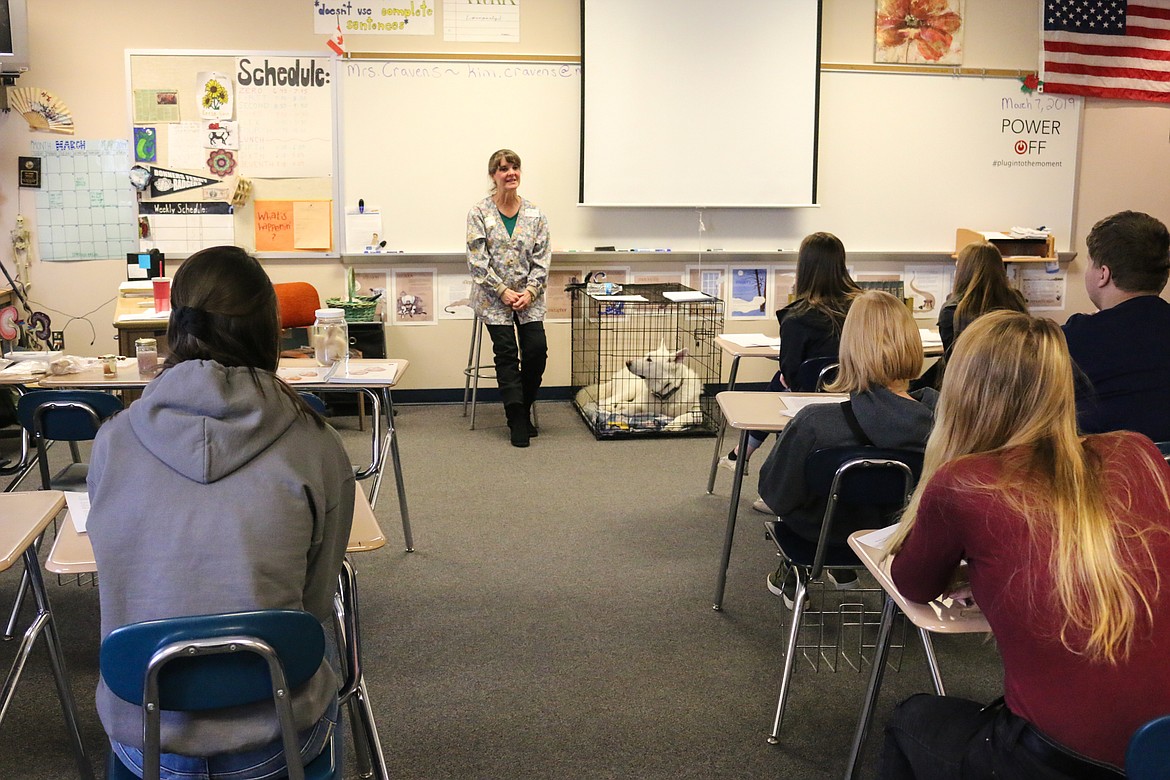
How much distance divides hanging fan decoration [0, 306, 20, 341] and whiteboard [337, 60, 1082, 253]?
1.89 meters

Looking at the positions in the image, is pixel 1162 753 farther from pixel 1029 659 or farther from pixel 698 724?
pixel 698 724

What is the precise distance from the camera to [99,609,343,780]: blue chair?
4.58ft

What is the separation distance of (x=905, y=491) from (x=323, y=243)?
4.29 metres

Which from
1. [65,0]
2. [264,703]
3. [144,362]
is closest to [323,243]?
[65,0]

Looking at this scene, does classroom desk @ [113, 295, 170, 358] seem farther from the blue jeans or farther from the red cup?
the blue jeans

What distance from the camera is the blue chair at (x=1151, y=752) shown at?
4.01ft

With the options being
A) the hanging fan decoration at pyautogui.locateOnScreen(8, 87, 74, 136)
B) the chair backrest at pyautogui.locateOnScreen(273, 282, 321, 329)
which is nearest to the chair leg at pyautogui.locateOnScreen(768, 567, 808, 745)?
the chair backrest at pyautogui.locateOnScreen(273, 282, 321, 329)

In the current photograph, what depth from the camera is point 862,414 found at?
256cm

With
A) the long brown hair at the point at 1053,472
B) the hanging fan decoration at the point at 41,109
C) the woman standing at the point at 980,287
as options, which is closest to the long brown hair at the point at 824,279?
the woman standing at the point at 980,287

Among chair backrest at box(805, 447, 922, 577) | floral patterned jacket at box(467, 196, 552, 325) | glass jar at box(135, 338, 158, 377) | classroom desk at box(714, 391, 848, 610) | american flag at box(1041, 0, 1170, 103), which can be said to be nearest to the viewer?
chair backrest at box(805, 447, 922, 577)

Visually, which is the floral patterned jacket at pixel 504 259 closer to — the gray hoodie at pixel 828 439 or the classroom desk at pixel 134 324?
the classroom desk at pixel 134 324

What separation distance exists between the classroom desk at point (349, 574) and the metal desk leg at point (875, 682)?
3.19 ft

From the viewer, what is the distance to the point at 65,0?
5.58 m

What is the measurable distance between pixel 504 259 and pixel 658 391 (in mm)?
1091
